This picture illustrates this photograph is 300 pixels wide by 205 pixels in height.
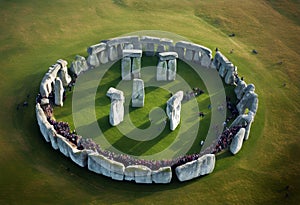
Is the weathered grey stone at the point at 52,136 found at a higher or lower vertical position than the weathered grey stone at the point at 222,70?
lower

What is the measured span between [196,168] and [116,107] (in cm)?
842

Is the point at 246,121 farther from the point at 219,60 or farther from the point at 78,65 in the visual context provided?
the point at 78,65

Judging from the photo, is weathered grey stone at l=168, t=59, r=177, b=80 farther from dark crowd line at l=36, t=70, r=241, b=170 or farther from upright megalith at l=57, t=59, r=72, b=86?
upright megalith at l=57, t=59, r=72, b=86

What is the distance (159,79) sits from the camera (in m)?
38.8

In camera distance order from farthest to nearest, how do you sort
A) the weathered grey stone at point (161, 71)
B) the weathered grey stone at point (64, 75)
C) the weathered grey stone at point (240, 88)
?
1. the weathered grey stone at point (161, 71)
2. the weathered grey stone at point (64, 75)
3. the weathered grey stone at point (240, 88)

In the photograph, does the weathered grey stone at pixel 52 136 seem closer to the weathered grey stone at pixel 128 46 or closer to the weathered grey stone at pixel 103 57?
the weathered grey stone at pixel 103 57

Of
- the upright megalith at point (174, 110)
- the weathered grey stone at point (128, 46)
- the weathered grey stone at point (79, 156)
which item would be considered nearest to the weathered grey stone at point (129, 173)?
the weathered grey stone at point (79, 156)

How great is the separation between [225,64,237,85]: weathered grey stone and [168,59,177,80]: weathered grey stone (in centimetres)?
480

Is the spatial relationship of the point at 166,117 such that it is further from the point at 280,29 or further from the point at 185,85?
the point at 280,29

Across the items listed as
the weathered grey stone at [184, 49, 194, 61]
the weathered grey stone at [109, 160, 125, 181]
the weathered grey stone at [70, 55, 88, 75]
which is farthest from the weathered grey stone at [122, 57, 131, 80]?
the weathered grey stone at [109, 160, 125, 181]

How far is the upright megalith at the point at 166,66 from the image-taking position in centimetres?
3784

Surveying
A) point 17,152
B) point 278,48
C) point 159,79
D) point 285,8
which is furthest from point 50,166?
point 285,8

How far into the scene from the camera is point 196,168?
92.6 feet

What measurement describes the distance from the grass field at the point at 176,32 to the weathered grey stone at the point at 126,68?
5680 millimetres
